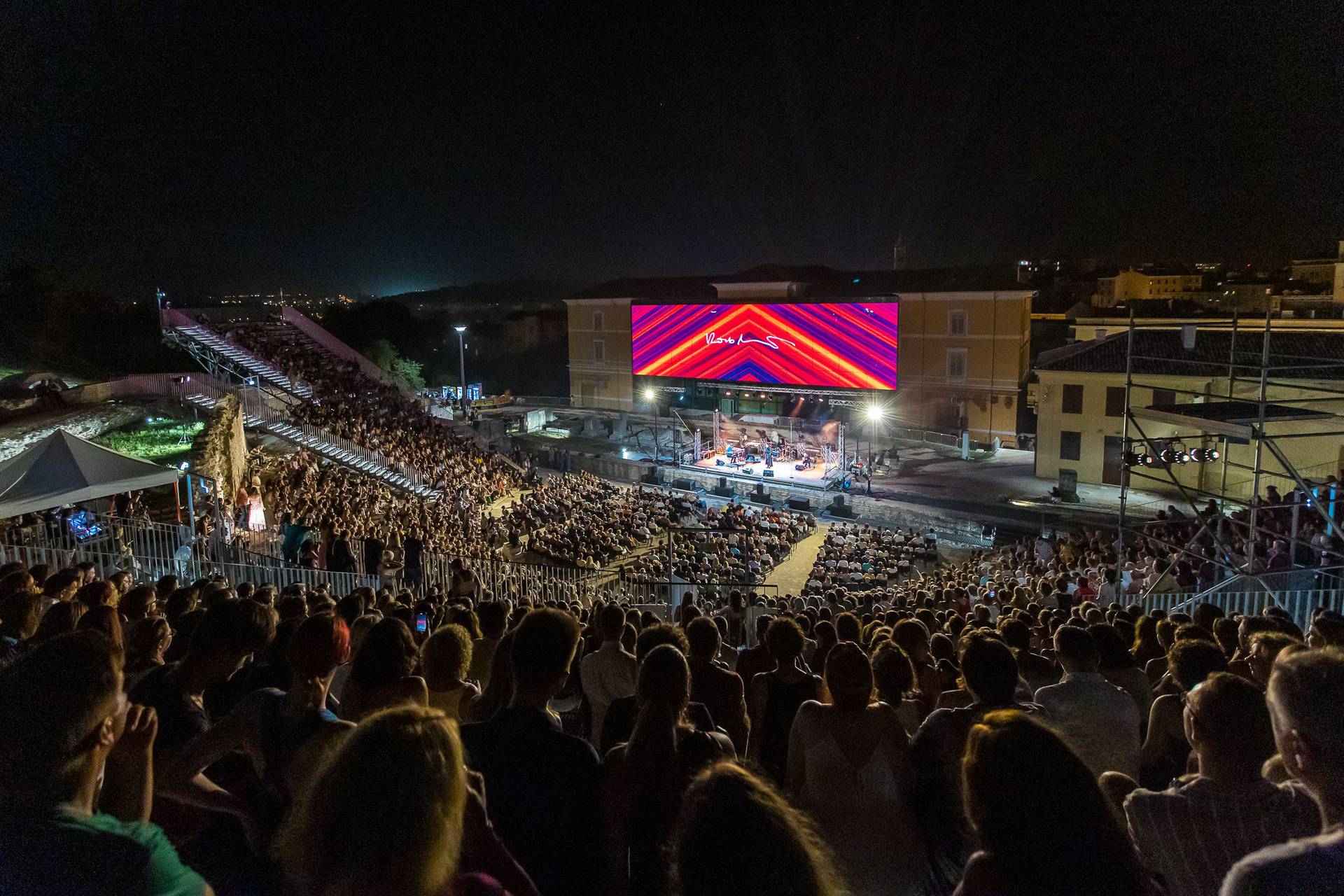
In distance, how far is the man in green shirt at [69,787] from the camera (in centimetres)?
146

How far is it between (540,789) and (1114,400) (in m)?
21.4

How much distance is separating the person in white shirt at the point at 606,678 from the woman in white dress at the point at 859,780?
1.28 metres

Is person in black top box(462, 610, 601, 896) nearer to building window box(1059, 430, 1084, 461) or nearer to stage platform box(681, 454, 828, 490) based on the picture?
stage platform box(681, 454, 828, 490)

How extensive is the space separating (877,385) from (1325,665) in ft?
87.5

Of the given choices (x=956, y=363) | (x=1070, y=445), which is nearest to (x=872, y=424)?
(x=956, y=363)

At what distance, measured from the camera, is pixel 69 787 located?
63.3 inches

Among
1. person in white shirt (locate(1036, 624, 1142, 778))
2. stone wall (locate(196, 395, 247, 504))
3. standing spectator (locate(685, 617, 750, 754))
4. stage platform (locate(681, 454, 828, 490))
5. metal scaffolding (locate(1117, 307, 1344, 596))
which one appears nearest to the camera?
person in white shirt (locate(1036, 624, 1142, 778))

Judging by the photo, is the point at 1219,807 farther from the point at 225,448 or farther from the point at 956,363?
the point at 956,363

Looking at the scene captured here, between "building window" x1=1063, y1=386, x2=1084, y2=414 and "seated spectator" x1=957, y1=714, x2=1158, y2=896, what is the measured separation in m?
21.6

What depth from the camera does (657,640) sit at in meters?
3.58

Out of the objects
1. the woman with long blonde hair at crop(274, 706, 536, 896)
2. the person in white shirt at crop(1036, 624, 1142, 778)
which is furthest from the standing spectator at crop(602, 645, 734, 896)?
the person in white shirt at crop(1036, 624, 1142, 778)

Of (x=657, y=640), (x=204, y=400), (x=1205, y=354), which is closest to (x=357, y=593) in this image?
(x=657, y=640)

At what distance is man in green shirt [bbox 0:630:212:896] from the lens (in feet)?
4.81
